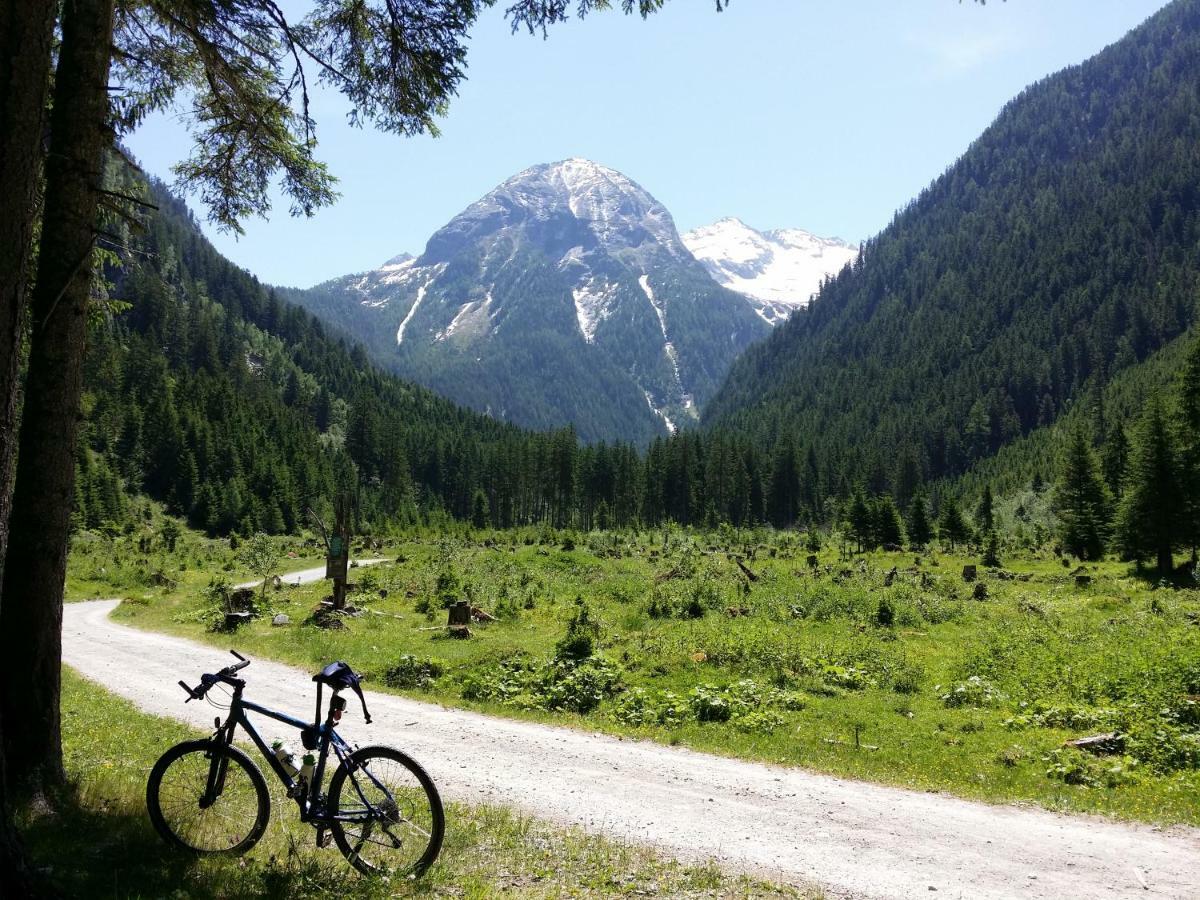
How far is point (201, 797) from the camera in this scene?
20.9 ft

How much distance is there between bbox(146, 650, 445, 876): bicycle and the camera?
19.5ft

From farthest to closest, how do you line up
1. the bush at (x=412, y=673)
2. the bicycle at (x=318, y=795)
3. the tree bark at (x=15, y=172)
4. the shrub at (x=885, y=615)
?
1. the shrub at (x=885, y=615)
2. the bush at (x=412, y=673)
3. the bicycle at (x=318, y=795)
4. the tree bark at (x=15, y=172)

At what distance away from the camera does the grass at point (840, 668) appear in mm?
10773

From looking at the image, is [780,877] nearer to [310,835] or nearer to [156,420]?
[310,835]

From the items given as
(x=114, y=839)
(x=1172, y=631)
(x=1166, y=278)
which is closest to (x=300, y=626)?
(x=114, y=839)

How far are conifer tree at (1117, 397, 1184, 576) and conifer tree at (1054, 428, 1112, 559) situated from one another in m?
9.48

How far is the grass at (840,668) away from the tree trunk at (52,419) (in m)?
8.86

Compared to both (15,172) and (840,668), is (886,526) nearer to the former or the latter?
(840,668)

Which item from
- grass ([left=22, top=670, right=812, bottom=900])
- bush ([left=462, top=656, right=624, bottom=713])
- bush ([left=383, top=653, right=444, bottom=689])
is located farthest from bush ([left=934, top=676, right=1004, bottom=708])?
bush ([left=383, top=653, right=444, bottom=689])

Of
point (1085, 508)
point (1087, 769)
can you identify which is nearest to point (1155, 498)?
point (1085, 508)

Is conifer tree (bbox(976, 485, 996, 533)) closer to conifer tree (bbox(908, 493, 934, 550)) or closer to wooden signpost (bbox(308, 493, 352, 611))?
conifer tree (bbox(908, 493, 934, 550))

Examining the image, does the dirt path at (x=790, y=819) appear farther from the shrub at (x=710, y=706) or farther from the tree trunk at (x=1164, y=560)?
the tree trunk at (x=1164, y=560)

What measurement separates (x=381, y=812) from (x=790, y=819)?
5.30m

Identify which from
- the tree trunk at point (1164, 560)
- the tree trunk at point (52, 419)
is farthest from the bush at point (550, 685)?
the tree trunk at point (1164, 560)
